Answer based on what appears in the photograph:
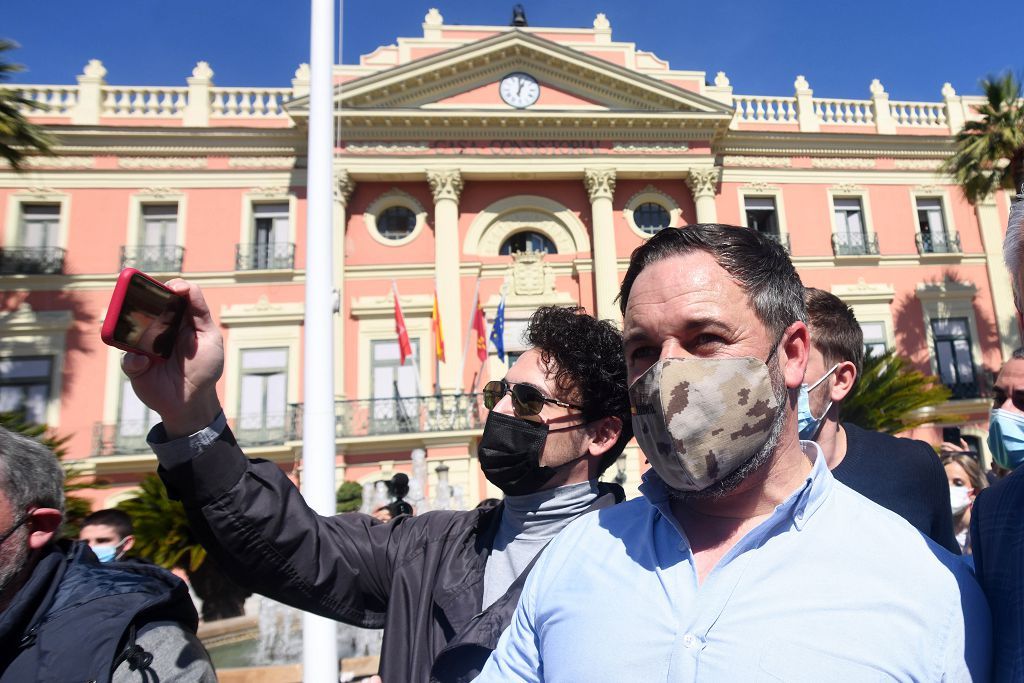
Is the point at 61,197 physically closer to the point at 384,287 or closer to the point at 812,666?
the point at 384,287

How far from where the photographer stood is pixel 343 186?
19016mm

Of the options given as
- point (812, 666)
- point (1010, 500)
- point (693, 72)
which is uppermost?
point (693, 72)

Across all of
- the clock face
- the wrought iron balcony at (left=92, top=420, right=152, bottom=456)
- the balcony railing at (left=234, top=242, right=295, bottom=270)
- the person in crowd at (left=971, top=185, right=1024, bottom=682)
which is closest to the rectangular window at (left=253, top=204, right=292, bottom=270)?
the balcony railing at (left=234, top=242, right=295, bottom=270)

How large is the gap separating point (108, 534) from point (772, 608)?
5304 mm

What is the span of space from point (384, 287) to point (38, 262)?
31.2ft

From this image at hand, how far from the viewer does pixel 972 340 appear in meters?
21.1

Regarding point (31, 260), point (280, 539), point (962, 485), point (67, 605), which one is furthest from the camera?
point (31, 260)

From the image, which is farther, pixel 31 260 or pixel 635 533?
pixel 31 260

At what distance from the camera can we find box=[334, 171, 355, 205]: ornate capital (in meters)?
18.7

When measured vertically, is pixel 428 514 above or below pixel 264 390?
below

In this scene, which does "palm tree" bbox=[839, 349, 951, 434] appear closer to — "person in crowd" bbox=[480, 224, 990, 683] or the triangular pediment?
the triangular pediment

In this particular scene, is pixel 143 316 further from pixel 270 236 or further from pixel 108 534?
pixel 270 236

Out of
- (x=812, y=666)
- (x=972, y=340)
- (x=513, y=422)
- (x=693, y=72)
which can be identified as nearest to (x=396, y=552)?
(x=513, y=422)

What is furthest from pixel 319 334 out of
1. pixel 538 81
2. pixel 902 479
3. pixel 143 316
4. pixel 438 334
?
pixel 538 81
